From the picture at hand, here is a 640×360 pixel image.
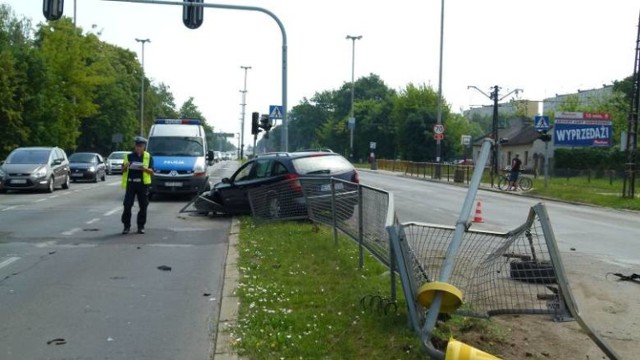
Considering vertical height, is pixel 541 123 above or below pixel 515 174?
above

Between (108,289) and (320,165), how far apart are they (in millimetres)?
7479

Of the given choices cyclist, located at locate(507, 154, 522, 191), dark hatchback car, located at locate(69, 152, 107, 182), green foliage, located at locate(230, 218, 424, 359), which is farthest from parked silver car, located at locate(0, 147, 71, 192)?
cyclist, located at locate(507, 154, 522, 191)

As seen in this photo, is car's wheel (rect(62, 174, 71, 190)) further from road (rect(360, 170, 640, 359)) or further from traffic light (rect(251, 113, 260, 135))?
road (rect(360, 170, 640, 359))

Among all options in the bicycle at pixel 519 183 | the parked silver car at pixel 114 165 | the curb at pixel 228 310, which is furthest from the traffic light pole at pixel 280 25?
the parked silver car at pixel 114 165

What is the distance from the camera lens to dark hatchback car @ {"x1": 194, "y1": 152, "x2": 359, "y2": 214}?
14.5 meters

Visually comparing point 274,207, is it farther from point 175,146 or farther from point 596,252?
point 175,146

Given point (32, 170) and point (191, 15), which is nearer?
point (191, 15)

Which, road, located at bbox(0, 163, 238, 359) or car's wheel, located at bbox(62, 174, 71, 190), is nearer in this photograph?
road, located at bbox(0, 163, 238, 359)

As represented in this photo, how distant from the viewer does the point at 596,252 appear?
11578mm

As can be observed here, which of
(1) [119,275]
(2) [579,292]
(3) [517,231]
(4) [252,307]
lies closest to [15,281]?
(1) [119,275]

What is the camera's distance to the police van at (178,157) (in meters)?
21.2

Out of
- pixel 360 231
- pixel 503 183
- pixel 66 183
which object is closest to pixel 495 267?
pixel 360 231

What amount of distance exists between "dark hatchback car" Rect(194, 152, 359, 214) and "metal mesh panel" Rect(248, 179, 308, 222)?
0.13 metres

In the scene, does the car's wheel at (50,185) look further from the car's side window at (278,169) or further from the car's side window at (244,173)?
the car's side window at (278,169)
